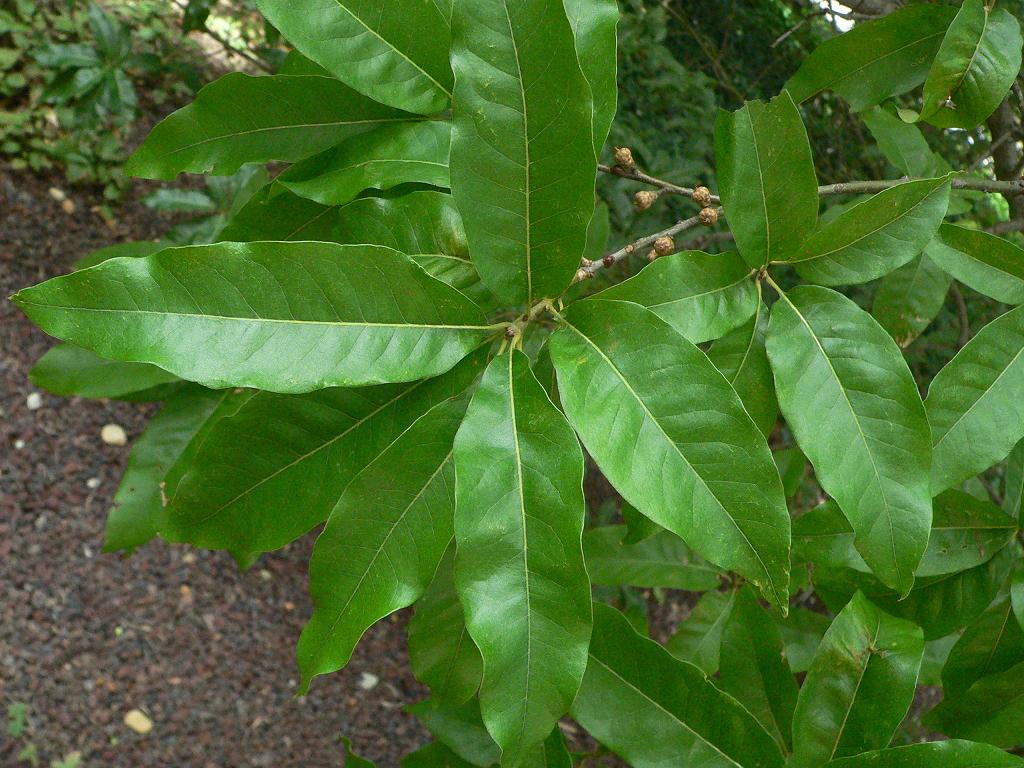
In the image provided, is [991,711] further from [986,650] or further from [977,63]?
[977,63]

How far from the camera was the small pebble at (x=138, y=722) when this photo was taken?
9.14 ft

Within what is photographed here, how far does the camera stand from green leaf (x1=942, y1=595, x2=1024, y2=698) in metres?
1.22

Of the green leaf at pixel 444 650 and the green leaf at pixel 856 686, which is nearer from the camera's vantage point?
the green leaf at pixel 856 686

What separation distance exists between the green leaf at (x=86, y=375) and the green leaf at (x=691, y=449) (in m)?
0.96

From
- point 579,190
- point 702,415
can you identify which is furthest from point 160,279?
point 702,415

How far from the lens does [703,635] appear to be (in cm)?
176

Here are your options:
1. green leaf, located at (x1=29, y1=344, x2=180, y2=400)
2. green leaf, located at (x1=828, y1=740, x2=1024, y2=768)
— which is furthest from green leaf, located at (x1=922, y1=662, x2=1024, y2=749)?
green leaf, located at (x1=29, y1=344, x2=180, y2=400)

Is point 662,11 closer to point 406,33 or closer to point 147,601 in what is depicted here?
point 406,33

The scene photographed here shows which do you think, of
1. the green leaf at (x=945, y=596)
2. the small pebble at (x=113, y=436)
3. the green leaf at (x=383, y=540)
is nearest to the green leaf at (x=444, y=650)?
the green leaf at (x=383, y=540)

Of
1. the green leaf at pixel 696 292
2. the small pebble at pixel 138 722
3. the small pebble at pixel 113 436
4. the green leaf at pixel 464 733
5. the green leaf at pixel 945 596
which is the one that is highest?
the green leaf at pixel 696 292

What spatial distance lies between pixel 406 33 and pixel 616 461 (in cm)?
56

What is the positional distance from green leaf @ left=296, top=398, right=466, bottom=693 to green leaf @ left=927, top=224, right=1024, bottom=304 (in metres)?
0.65

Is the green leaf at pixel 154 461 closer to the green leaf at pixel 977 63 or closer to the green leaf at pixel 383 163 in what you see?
the green leaf at pixel 383 163

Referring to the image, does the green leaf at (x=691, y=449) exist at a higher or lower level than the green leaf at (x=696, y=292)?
lower
